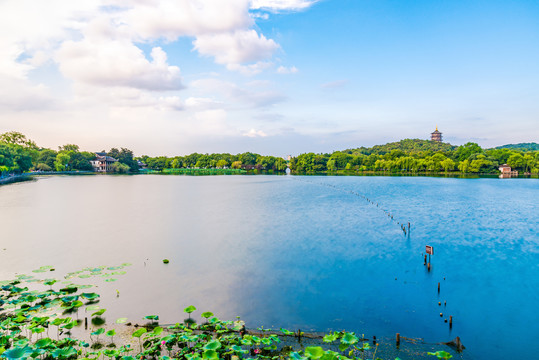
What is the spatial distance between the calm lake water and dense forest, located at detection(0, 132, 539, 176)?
49.5 meters

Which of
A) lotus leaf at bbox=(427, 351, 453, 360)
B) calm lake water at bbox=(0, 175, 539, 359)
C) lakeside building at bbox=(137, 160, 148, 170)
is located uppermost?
lakeside building at bbox=(137, 160, 148, 170)

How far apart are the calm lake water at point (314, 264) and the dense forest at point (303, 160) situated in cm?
4954

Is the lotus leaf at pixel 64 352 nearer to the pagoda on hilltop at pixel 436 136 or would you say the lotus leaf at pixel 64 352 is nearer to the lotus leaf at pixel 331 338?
the lotus leaf at pixel 331 338

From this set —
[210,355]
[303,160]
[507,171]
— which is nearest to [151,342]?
[210,355]

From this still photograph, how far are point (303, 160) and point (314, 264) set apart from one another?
117m

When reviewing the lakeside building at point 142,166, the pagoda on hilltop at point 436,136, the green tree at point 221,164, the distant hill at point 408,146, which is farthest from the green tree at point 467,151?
the lakeside building at point 142,166

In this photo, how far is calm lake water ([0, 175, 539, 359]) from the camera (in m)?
8.76

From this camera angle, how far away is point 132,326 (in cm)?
798

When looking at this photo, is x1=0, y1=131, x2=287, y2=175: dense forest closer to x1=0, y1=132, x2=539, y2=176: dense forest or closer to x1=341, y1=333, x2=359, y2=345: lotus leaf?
x1=0, y1=132, x2=539, y2=176: dense forest

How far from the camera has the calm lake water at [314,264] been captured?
28.7 feet

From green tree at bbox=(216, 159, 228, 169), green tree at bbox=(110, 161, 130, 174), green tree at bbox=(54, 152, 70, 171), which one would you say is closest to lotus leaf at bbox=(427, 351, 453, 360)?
green tree at bbox=(54, 152, 70, 171)

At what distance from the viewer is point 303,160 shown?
129500 mm

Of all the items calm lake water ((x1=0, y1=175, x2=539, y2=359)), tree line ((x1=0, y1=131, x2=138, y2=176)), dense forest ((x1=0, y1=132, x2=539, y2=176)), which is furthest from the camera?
dense forest ((x1=0, y1=132, x2=539, y2=176))

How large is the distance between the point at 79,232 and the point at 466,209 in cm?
3170
